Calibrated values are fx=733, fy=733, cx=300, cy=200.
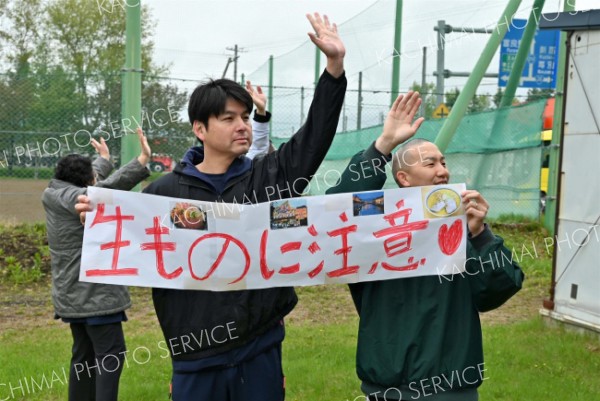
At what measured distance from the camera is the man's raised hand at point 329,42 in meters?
2.65

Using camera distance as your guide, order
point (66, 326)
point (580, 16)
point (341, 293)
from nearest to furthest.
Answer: point (580, 16)
point (66, 326)
point (341, 293)

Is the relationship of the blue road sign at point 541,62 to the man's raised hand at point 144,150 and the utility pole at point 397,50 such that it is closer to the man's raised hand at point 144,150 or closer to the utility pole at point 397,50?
the utility pole at point 397,50

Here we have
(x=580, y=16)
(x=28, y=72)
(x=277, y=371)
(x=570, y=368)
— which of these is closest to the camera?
(x=277, y=371)

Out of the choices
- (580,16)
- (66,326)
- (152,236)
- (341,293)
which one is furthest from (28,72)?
(152,236)

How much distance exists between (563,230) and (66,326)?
15.4 ft

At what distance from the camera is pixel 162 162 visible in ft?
39.2

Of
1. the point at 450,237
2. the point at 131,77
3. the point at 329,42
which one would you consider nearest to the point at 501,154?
the point at 131,77

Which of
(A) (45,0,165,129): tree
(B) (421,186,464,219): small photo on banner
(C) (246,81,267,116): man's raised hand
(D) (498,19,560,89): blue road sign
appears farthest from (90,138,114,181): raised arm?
(A) (45,0,165,129): tree

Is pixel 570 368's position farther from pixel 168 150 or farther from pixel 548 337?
pixel 168 150

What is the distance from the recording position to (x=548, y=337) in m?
6.36

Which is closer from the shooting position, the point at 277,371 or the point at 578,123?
the point at 277,371

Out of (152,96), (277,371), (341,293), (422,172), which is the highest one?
(152,96)

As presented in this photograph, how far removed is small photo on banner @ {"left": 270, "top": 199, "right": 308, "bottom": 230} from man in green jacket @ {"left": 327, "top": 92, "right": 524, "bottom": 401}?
27 cm

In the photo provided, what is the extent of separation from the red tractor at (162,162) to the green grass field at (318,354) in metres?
3.43
